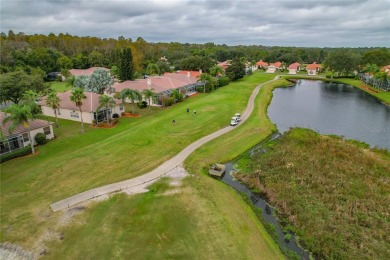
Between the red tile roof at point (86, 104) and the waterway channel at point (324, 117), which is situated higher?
the red tile roof at point (86, 104)

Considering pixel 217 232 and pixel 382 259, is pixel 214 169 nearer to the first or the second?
pixel 217 232

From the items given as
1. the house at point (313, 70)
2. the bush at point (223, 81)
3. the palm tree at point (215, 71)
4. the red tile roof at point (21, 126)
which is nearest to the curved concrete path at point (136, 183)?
the red tile roof at point (21, 126)

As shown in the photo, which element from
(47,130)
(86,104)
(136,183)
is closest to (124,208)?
(136,183)

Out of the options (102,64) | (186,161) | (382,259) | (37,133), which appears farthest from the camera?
(102,64)

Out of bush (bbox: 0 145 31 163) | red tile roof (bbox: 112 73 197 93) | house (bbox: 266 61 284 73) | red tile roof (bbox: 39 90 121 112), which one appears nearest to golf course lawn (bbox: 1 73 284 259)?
bush (bbox: 0 145 31 163)

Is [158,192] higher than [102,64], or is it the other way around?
[102,64]

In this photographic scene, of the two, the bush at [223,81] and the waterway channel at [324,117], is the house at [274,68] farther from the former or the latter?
the bush at [223,81]

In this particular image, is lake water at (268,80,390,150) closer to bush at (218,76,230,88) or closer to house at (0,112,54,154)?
bush at (218,76,230,88)

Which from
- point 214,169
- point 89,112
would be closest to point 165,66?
point 89,112
